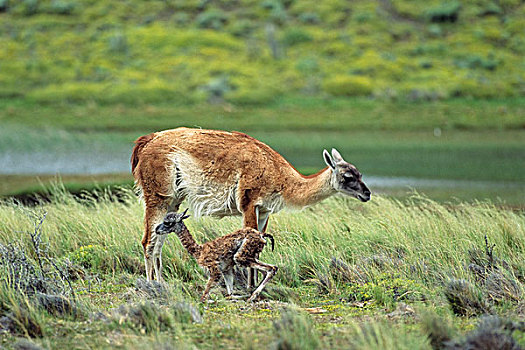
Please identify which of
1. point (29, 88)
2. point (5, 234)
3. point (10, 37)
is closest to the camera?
point (5, 234)

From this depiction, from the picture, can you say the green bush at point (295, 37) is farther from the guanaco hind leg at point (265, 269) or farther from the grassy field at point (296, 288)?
the guanaco hind leg at point (265, 269)

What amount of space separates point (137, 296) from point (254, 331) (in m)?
1.65

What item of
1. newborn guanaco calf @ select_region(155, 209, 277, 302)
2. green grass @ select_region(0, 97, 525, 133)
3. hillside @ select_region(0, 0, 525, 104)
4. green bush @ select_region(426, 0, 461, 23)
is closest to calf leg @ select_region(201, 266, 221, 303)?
newborn guanaco calf @ select_region(155, 209, 277, 302)

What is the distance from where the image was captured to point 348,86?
173 ft

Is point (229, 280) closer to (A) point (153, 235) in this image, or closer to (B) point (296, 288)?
(B) point (296, 288)

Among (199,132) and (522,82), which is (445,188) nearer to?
(199,132)

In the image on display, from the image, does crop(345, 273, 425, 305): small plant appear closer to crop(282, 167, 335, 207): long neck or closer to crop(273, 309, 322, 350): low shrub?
crop(282, 167, 335, 207): long neck

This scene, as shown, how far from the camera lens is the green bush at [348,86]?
171 ft

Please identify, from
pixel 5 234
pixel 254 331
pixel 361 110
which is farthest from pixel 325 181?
pixel 361 110

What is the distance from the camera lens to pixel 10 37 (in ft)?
221

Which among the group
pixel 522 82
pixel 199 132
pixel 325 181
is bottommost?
pixel 522 82

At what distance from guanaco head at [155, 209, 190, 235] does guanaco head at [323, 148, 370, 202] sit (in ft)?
5.60

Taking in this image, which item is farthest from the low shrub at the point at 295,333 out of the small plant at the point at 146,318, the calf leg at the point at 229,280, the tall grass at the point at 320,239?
the tall grass at the point at 320,239

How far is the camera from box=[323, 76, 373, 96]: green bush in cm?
5215
